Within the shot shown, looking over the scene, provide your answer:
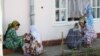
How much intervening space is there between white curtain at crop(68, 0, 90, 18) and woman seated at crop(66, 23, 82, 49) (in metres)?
1.41

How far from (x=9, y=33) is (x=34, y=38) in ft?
2.75

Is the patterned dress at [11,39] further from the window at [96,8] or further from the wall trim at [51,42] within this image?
the window at [96,8]

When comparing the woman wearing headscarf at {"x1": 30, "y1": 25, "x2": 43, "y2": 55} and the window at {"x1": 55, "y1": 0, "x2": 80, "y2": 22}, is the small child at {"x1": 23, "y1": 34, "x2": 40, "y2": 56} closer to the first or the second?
the woman wearing headscarf at {"x1": 30, "y1": 25, "x2": 43, "y2": 55}

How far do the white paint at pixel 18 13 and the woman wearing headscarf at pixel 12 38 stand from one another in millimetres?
337

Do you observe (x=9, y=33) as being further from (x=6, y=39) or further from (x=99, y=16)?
(x=99, y=16)

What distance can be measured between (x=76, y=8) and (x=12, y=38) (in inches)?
141

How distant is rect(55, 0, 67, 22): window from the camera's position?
45.7ft

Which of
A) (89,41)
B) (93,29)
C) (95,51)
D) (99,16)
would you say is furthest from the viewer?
(99,16)

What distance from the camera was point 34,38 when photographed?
12.1 meters

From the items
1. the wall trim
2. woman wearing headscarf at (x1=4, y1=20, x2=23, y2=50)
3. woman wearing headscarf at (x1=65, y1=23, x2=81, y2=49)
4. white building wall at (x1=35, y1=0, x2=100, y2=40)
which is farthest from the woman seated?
woman wearing headscarf at (x1=4, y1=20, x2=23, y2=50)

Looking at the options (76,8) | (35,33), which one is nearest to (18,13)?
(35,33)

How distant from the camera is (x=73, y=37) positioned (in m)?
12.9

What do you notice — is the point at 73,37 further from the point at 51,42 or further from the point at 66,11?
the point at 66,11

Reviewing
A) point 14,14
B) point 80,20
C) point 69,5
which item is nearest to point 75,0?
point 69,5
